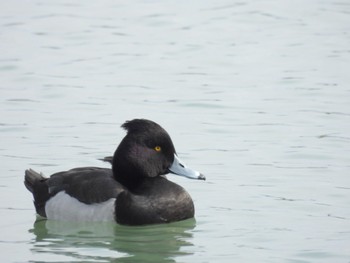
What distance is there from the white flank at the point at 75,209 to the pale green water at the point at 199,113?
0.10 metres

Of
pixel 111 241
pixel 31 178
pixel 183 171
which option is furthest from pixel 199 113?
pixel 111 241

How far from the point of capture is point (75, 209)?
39.9ft

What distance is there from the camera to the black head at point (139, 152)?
12.1 meters

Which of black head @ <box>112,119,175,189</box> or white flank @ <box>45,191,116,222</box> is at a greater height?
black head @ <box>112,119,175,189</box>

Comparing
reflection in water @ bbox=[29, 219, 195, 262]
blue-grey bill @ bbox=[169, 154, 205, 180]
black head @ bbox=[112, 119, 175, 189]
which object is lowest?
reflection in water @ bbox=[29, 219, 195, 262]

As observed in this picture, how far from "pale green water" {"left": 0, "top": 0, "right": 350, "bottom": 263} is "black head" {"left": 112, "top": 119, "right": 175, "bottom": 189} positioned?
1.81 feet

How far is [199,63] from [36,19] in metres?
3.81

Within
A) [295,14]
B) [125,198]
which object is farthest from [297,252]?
[295,14]

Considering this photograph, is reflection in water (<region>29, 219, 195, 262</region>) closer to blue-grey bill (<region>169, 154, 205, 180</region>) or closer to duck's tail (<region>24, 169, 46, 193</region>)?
blue-grey bill (<region>169, 154, 205, 180</region>)

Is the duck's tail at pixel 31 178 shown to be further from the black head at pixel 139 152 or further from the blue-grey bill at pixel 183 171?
the blue-grey bill at pixel 183 171

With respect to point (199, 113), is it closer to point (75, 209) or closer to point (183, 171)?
point (183, 171)

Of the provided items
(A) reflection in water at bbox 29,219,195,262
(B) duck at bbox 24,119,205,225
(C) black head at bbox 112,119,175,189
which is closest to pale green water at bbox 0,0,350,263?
(A) reflection in water at bbox 29,219,195,262

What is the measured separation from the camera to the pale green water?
11445 millimetres

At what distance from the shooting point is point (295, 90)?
17234 millimetres
